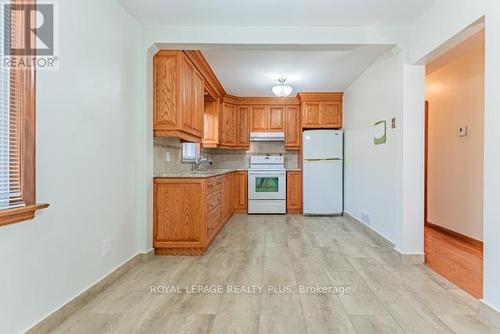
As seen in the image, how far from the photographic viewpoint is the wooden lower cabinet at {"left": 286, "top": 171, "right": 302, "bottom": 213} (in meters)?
6.21

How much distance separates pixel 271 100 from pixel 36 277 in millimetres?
5372

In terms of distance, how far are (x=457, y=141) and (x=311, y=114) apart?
8.54 ft

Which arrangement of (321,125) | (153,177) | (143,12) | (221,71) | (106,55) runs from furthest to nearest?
(321,125) < (221,71) < (153,177) < (143,12) < (106,55)

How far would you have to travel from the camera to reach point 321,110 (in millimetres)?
6059

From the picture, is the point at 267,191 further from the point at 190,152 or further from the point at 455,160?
the point at 455,160

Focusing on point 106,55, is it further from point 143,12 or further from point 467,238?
point 467,238

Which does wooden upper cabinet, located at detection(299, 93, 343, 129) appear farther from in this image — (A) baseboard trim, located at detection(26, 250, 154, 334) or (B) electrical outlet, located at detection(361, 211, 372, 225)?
(A) baseboard trim, located at detection(26, 250, 154, 334)

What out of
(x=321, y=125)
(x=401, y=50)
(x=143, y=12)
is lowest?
(x=321, y=125)

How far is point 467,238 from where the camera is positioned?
3850 mm

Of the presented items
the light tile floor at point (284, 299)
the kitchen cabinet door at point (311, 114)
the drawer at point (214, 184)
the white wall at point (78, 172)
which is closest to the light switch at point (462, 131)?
the light tile floor at point (284, 299)

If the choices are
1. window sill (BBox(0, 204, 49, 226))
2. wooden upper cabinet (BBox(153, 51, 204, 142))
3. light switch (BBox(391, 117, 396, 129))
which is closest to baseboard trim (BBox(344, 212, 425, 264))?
light switch (BBox(391, 117, 396, 129))

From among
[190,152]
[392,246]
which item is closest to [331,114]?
[190,152]

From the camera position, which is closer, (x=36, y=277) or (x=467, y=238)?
(x=36, y=277)

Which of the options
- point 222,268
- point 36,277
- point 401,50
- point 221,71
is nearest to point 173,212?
point 222,268
